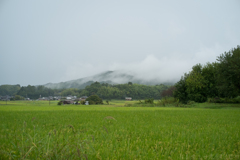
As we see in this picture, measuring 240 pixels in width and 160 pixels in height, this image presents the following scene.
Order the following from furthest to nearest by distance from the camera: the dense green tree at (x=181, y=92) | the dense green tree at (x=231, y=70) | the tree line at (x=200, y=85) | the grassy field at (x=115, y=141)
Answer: the dense green tree at (x=181, y=92) < the tree line at (x=200, y=85) < the dense green tree at (x=231, y=70) < the grassy field at (x=115, y=141)

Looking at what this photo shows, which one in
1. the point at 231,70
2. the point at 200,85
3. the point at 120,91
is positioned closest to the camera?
the point at 231,70

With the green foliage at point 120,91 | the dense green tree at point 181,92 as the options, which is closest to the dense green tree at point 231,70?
the dense green tree at point 181,92

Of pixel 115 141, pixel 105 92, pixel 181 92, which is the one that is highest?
pixel 105 92

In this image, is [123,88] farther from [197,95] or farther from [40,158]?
[40,158]

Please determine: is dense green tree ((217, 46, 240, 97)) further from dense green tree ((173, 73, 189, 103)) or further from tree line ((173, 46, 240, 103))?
dense green tree ((173, 73, 189, 103))

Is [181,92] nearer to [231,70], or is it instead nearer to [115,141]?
[231,70]

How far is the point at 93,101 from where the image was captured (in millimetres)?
66500

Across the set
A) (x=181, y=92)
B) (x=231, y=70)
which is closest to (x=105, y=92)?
(x=181, y=92)

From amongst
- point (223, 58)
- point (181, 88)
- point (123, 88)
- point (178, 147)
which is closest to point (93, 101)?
point (181, 88)

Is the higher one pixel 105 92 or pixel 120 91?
pixel 120 91

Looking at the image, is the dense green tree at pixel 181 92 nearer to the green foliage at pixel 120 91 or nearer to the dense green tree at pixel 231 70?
the dense green tree at pixel 231 70

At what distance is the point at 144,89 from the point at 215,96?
81.7 meters

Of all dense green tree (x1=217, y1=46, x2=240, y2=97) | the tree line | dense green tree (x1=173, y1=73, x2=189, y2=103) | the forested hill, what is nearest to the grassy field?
dense green tree (x1=217, y1=46, x2=240, y2=97)

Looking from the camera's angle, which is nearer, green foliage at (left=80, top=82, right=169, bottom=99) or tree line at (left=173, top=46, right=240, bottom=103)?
tree line at (left=173, top=46, right=240, bottom=103)
